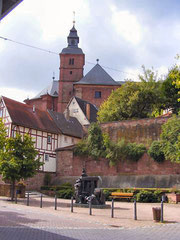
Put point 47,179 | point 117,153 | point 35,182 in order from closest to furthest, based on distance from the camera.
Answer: point 117,153
point 35,182
point 47,179

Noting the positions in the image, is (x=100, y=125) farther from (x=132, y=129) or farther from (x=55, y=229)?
(x=55, y=229)

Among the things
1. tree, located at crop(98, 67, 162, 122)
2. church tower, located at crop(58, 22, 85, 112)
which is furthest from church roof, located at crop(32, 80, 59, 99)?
tree, located at crop(98, 67, 162, 122)

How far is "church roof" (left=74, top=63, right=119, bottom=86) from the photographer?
59.9m

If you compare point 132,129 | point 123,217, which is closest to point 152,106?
point 132,129

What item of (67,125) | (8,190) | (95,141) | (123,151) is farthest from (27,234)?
(67,125)

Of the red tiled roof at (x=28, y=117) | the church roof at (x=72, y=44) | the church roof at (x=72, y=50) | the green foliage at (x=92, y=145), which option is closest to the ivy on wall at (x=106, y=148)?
the green foliage at (x=92, y=145)

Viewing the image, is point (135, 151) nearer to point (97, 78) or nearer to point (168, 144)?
point (168, 144)

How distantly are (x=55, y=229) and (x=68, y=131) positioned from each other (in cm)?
3129

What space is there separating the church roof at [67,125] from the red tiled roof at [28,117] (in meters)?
0.95

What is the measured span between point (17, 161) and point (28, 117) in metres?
14.8

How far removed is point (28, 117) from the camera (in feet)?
125

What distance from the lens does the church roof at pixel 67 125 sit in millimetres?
42247

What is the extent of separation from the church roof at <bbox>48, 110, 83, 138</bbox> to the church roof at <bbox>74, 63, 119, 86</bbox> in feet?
47.0

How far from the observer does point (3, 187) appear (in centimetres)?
2777
